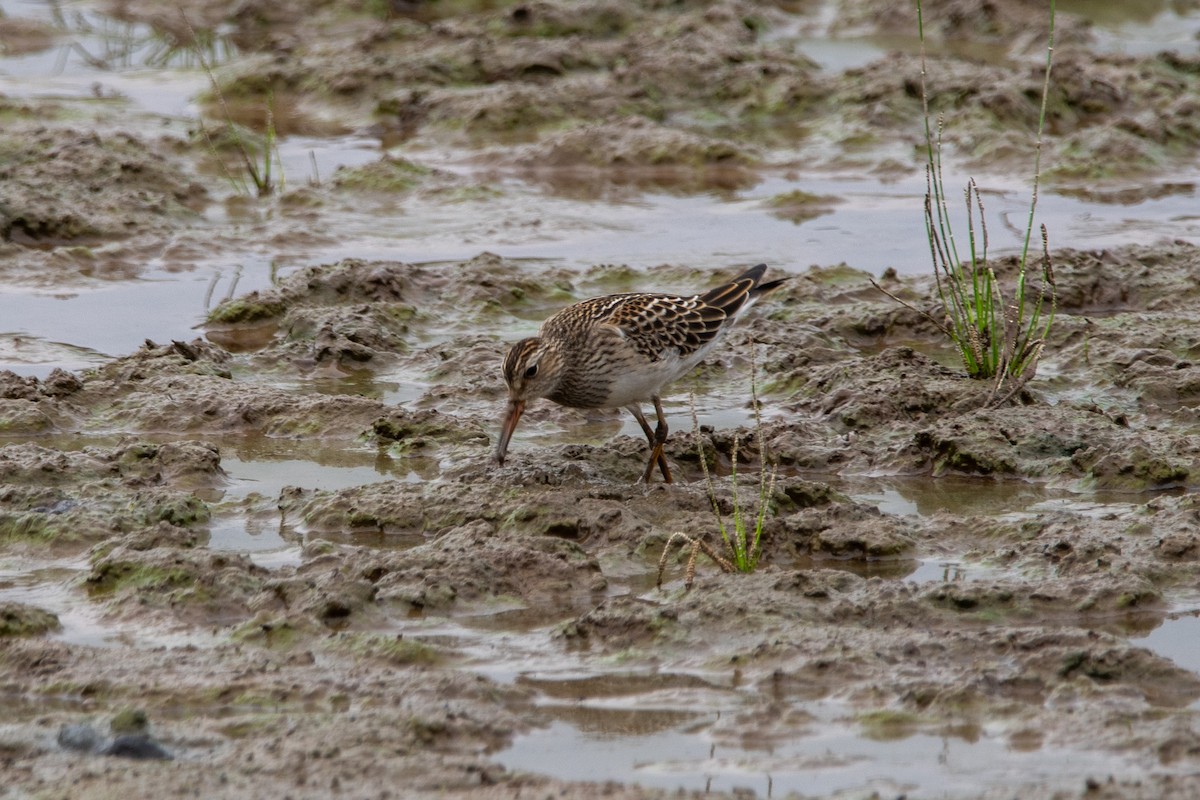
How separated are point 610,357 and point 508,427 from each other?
0.60m

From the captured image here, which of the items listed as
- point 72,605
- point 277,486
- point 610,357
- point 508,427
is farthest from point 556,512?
point 72,605

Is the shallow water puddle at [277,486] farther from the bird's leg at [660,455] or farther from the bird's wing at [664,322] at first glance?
the bird's wing at [664,322]

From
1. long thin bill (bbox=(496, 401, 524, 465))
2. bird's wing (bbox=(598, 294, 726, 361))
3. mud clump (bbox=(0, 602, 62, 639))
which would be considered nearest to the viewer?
mud clump (bbox=(0, 602, 62, 639))

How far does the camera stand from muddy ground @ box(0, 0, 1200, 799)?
5188 mm

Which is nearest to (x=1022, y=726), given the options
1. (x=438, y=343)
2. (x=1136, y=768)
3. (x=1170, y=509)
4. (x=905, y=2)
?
(x=1136, y=768)

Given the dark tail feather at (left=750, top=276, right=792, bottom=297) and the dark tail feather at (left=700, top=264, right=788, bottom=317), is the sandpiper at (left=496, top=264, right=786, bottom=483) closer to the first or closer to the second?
the dark tail feather at (left=700, top=264, right=788, bottom=317)

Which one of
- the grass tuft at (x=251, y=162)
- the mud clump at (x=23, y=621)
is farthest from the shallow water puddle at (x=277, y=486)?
the grass tuft at (x=251, y=162)

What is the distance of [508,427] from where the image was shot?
7.70 m

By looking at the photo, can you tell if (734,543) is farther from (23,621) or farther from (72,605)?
(23,621)

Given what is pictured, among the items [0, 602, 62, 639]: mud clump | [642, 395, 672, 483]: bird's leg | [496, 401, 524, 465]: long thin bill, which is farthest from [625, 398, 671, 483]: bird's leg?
[0, 602, 62, 639]: mud clump

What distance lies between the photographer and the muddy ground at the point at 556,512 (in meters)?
5.19

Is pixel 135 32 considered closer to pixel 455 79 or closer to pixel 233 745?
pixel 455 79

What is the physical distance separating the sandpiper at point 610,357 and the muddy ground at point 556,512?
264mm

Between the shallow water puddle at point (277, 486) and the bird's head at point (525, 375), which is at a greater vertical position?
the bird's head at point (525, 375)
